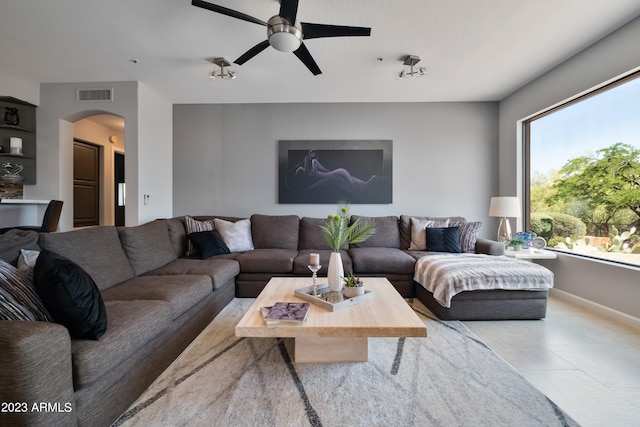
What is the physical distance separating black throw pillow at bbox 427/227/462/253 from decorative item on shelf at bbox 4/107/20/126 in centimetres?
559

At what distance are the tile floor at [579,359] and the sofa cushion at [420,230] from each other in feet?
4.17

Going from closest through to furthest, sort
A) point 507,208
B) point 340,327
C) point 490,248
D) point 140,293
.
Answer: point 340,327
point 140,293
point 490,248
point 507,208

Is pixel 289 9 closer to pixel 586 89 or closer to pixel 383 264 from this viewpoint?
pixel 383 264

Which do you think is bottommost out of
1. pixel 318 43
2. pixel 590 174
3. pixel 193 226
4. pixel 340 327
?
pixel 340 327

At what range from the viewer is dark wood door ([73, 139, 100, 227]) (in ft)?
15.2

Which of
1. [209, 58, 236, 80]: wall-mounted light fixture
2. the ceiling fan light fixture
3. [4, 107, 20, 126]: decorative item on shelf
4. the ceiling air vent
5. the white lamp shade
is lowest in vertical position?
the white lamp shade

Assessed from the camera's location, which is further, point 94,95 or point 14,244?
point 94,95

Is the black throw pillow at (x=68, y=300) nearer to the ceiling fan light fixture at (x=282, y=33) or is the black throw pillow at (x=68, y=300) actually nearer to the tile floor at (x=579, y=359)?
the ceiling fan light fixture at (x=282, y=33)

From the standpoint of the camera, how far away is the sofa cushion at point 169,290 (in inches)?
71.2

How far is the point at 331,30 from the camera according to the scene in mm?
2029

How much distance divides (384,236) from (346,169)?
1.18m

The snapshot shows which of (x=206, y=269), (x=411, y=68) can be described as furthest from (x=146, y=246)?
(x=411, y=68)

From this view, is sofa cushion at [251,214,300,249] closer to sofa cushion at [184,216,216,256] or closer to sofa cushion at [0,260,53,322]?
sofa cushion at [184,216,216,256]

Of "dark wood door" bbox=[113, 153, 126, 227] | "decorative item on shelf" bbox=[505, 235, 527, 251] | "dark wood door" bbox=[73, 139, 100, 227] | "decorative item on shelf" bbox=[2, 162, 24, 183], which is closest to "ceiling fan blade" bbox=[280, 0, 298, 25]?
"decorative item on shelf" bbox=[505, 235, 527, 251]
